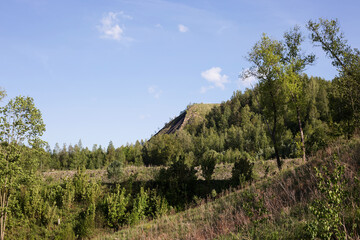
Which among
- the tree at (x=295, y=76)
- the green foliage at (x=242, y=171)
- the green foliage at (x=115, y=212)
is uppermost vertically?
the tree at (x=295, y=76)

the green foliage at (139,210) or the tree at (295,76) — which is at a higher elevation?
the tree at (295,76)

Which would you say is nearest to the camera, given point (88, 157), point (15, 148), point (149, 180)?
point (15, 148)

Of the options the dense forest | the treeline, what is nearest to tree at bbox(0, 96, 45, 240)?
the dense forest

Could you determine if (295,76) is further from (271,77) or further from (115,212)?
(115,212)

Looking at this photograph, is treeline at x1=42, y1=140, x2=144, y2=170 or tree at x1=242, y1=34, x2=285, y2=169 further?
treeline at x1=42, y1=140, x2=144, y2=170

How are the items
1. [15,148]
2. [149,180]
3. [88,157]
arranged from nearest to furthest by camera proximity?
[15,148]
[149,180]
[88,157]

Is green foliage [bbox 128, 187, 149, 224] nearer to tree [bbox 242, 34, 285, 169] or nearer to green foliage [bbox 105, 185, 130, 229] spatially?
green foliage [bbox 105, 185, 130, 229]

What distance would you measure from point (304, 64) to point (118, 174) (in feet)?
76.1

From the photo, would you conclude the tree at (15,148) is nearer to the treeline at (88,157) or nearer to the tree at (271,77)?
the tree at (271,77)

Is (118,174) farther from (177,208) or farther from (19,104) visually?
(19,104)

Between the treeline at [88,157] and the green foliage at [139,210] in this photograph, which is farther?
the treeline at [88,157]

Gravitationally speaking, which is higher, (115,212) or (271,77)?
(271,77)

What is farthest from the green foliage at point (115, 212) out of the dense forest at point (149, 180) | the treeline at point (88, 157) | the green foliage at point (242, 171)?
the treeline at point (88, 157)

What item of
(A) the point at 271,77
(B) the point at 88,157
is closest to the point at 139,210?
(A) the point at 271,77
